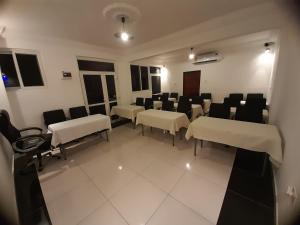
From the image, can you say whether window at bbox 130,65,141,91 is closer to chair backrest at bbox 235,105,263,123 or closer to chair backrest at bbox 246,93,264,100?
chair backrest at bbox 235,105,263,123

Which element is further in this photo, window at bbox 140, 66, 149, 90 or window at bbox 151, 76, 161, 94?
window at bbox 151, 76, 161, 94

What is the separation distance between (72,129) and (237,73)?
20.2ft

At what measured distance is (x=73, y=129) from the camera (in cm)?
261

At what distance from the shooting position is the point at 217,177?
1930 millimetres

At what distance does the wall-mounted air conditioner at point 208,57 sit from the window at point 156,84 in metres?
2.46

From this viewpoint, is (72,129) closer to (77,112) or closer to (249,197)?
(77,112)

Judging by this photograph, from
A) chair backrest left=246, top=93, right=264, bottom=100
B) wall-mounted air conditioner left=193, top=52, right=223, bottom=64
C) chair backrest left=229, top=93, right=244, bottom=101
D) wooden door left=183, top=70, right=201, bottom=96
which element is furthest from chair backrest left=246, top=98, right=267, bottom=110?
wooden door left=183, top=70, right=201, bottom=96

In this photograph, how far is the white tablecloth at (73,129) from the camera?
242cm

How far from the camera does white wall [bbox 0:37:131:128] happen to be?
2850 millimetres

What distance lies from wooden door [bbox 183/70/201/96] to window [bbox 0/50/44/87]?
6.03 m

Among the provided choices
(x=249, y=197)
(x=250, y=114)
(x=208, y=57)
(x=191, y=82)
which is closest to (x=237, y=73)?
(x=208, y=57)

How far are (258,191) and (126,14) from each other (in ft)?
11.3

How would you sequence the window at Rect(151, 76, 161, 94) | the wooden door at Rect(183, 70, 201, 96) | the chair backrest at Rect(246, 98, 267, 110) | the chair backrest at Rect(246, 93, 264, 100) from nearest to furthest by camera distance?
the chair backrest at Rect(246, 98, 267, 110), the chair backrest at Rect(246, 93, 264, 100), the wooden door at Rect(183, 70, 201, 96), the window at Rect(151, 76, 161, 94)

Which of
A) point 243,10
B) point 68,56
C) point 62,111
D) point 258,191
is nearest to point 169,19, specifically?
point 243,10
